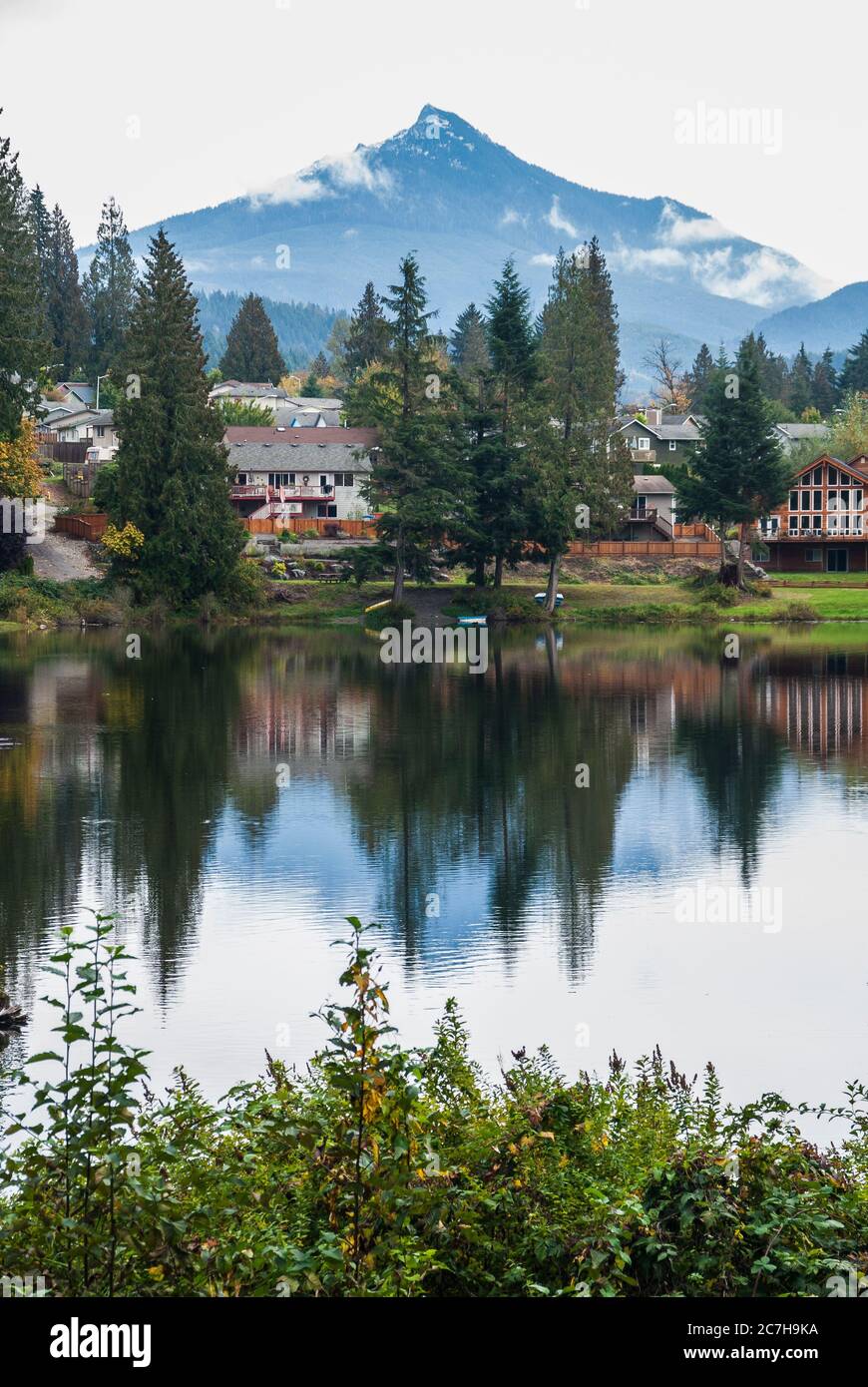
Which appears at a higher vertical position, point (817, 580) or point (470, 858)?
point (817, 580)

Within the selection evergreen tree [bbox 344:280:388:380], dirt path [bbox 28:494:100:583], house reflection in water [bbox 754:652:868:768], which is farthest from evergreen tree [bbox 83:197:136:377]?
house reflection in water [bbox 754:652:868:768]

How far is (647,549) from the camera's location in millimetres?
109375

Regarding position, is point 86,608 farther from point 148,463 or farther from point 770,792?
point 770,792

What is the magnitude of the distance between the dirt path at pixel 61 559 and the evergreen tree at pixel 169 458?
19.3 ft

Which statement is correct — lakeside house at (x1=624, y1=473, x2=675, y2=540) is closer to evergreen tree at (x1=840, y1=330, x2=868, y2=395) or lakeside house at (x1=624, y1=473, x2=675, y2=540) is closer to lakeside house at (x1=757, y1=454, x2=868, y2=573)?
lakeside house at (x1=757, y1=454, x2=868, y2=573)

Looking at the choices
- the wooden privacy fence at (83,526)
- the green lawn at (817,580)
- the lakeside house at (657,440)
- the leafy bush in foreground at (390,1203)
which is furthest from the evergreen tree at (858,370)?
the leafy bush in foreground at (390,1203)

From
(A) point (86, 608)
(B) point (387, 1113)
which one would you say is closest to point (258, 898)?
(B) point (387, 1113)

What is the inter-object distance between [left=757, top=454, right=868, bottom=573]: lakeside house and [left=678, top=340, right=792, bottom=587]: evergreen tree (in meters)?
14.8

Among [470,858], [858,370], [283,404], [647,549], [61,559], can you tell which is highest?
[858,370]

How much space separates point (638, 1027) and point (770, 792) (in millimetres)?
19662

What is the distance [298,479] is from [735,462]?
127ft

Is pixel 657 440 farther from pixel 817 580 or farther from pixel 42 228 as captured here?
pixel 42 228

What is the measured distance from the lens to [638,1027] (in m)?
21.3

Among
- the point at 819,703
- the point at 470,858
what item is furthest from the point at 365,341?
the point at 470,858
